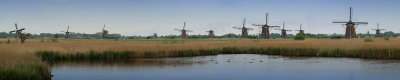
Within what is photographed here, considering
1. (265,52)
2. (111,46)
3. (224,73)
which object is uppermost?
(111,46)

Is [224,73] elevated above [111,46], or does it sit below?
below

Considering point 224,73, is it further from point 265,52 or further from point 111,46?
point 265,52

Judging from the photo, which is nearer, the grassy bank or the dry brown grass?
the dry brown grass

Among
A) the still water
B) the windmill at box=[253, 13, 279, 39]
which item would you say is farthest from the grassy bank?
the windmill at box=[253, 13, 279, 39]

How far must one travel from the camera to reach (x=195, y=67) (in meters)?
22.4

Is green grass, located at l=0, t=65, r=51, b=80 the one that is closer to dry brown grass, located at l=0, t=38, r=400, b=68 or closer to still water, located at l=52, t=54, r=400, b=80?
dry brown grass, located at l=0, t=38, r=400, b=68

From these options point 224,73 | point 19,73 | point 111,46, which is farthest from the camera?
point 111,46

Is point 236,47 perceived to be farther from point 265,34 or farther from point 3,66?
point 265,34

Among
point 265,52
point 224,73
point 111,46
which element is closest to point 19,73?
point 224,73

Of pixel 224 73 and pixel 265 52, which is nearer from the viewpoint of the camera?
pixel 224 73

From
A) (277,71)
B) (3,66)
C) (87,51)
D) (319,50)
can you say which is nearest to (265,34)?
(319,50)

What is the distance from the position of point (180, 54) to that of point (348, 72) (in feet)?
48.8

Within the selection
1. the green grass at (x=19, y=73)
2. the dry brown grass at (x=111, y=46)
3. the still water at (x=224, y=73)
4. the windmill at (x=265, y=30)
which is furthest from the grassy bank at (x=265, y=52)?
the windmill at (x=265, y=30)

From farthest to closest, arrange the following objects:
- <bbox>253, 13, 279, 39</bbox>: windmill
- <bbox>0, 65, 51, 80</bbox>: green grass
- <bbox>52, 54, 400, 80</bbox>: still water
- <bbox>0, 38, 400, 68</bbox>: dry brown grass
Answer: <bbox>253, 13, 279, 39</bbox>: windmill
<bbox>0, 38, 400, 68</bbox>: dry brown grass
<bbox>52, 54, 400, 80</bbox>: still water
<bbox>0, 65, 51, 80</bbox>: green grass
